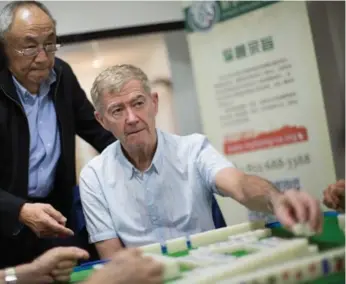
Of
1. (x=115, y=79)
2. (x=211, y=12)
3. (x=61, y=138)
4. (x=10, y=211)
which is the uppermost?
→ (x=211, y=12)

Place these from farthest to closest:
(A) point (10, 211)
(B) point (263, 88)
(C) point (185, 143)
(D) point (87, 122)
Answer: (B) point (263, 88)
(D) point (87, 122)
(C) point (185, 143)
(A) point (10, 211)

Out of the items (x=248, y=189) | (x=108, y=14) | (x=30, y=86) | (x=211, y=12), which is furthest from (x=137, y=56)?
(x=248, y=189)

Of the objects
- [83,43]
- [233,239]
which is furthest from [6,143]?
[83,43]

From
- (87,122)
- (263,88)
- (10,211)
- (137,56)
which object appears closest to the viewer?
(10,211)

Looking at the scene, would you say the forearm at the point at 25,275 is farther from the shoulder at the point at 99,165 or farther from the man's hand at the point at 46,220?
the shoulder at the point at 99,165

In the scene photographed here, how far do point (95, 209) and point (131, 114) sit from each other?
279mm

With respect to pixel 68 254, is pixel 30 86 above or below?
above

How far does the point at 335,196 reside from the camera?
1.08 m

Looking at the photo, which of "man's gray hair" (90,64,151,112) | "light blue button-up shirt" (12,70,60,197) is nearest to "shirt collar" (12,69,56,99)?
"light blue button-up shirt" (12,70,60,197)

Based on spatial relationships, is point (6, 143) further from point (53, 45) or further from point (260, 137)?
point (260, 137)

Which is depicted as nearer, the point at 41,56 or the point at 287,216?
the point at 287,216

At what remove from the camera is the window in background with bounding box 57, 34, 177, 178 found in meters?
2.49

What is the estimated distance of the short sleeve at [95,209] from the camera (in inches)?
51.4

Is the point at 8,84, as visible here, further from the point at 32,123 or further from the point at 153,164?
the point at 153,164
